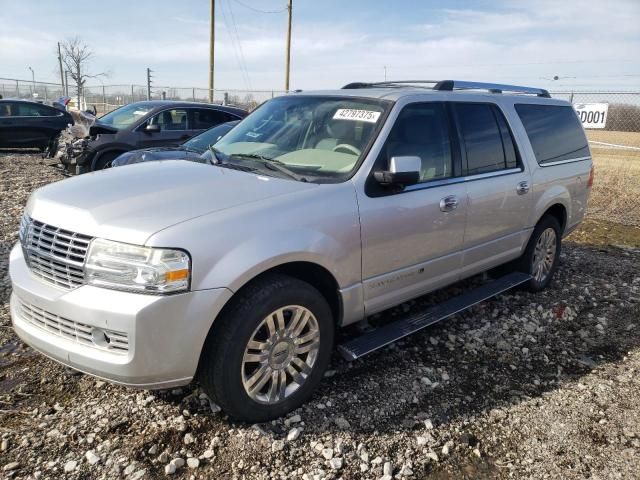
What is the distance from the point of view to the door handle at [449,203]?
3.71 meters

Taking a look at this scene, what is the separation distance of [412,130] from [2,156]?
1321 cm

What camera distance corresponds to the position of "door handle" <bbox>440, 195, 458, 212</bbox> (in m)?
3.71

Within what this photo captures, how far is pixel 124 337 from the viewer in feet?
7.97

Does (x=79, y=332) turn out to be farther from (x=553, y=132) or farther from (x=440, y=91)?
(x=553, y=132)

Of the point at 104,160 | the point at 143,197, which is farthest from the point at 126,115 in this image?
the point at 143,197

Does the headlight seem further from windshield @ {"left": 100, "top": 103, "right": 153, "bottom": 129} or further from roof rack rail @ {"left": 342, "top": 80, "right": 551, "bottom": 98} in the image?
windshield @ {"left": 100, "top": 103, "right": 153, "bottom": 129}

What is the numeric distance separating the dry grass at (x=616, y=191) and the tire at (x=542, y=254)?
4.18 m

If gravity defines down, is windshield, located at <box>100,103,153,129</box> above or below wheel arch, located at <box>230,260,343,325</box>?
above

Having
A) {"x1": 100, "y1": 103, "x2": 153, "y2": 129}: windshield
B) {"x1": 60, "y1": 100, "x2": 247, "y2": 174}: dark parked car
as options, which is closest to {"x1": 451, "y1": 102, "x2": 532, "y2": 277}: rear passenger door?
{"x1": 60, "y1": 100, "x2": 247, "y2": 174}: dark parked car

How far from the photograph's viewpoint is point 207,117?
1027 cm

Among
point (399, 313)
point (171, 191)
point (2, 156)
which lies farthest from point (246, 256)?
point (2, 156)

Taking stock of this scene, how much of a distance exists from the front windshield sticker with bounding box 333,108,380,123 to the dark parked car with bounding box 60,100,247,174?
21.2 feet

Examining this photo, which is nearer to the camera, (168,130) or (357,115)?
(357,115)

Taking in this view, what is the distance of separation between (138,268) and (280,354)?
3.18 ft
